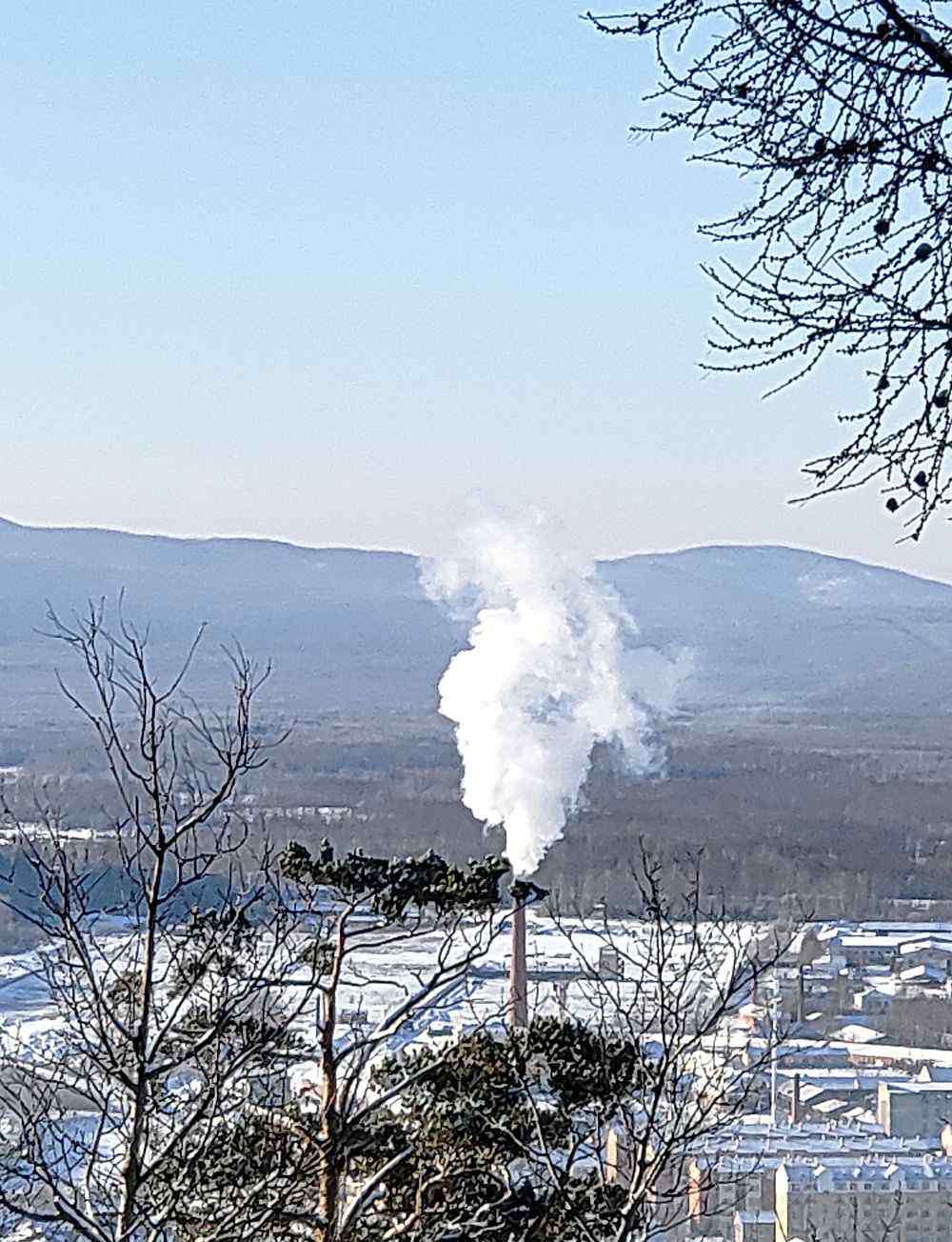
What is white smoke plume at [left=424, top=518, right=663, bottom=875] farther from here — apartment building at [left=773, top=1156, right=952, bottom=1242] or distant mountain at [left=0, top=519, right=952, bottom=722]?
distant mountain at [left=0, top=519, right=952, bottom=722]

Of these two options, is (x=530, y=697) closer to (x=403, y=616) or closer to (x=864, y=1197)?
(x=864, y=1197)

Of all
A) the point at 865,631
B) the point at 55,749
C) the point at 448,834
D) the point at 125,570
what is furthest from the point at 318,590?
the point at 448,834

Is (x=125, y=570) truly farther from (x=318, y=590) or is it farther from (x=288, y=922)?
(x=288, y=922)

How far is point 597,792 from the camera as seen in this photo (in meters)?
54.3

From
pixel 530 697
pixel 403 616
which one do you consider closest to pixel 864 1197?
pixel 530 697

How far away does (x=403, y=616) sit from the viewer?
140 meters

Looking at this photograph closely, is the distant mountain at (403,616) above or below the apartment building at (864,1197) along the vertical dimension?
above

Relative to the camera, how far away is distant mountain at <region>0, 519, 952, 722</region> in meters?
103

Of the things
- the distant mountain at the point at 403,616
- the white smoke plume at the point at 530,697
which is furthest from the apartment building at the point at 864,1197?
the distant mountain at the point at 403,616

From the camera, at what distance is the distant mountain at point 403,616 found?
337ft

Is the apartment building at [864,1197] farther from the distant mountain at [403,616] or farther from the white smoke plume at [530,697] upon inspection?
the distant mountain at [403,616]

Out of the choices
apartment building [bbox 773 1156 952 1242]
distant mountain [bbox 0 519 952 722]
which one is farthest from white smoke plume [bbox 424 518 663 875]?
distant mountain [bbox 0 519 952 722]

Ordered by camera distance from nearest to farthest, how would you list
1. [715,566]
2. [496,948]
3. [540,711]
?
[540,711] < [496,948] < [715,566]

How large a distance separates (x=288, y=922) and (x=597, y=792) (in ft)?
164
